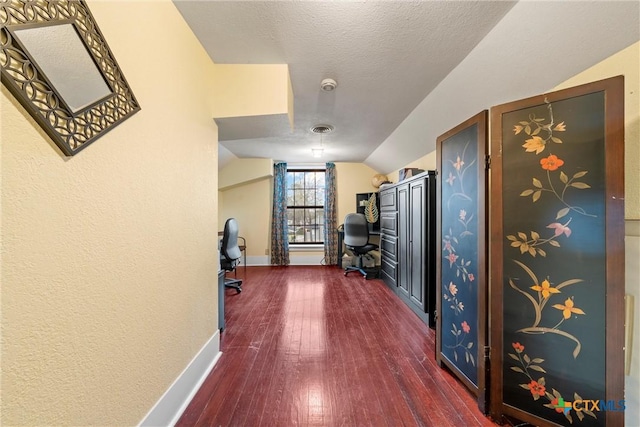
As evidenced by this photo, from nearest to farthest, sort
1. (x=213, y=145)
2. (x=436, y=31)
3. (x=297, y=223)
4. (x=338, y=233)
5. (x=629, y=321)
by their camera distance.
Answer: (x=629, y=321) → (x=436, y=31) → (x=213, y=145) → (x=338, y=233) → (x=297, y=223)

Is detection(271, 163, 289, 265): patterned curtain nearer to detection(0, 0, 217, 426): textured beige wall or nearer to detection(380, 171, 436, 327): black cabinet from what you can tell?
detection(380, 171, 436, 327): black cabinet

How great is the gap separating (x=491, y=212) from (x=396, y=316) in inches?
68.8

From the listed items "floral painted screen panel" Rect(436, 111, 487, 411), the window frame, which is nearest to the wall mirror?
"floral painted screen panel" Rect(436, 111, 487, 411)

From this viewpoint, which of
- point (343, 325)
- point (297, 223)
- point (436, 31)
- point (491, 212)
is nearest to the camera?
point (491, 212)

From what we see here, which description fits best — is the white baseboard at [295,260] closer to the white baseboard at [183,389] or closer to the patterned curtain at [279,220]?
the patterned curtain at [279,220]

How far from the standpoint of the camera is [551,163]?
112 cm

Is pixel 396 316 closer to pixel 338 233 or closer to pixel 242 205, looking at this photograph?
pixel 338 233

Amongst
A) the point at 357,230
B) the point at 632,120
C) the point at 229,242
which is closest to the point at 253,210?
the point at 229,242

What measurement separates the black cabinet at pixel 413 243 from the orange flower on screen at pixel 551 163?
1224 millimetres

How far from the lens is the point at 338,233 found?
5070mm

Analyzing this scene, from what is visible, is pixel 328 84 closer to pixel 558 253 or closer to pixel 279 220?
pixel 558 253

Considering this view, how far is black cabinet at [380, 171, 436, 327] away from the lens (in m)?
2.38

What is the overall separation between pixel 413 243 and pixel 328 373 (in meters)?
1.71

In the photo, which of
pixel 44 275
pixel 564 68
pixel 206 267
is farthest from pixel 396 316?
pixel 44 275
